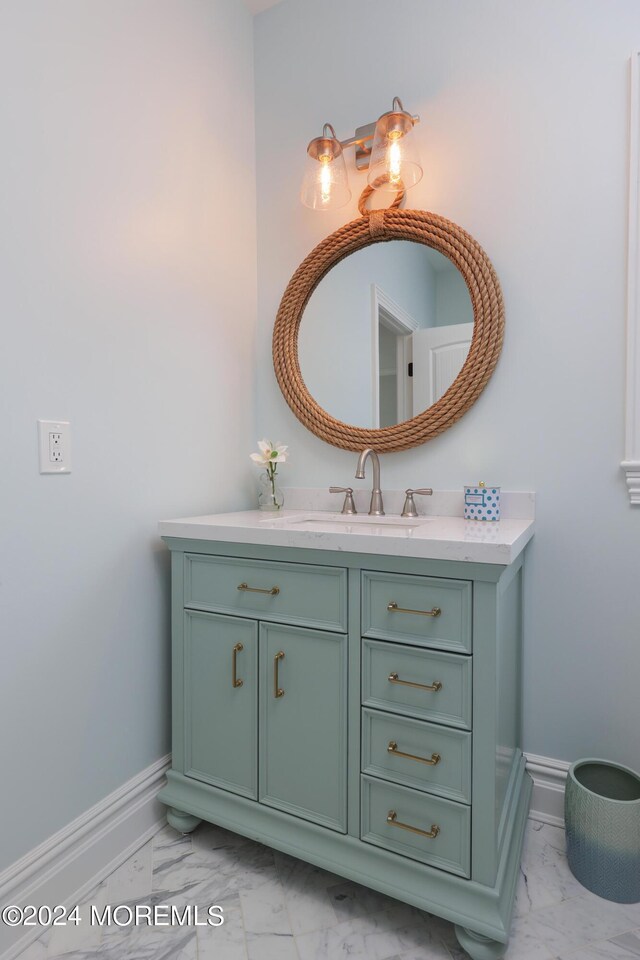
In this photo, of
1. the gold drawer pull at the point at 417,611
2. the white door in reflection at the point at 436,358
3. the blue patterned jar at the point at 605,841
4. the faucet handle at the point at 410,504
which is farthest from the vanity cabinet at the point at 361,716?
the white door in reflection at the point at 436,358

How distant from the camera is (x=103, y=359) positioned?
1.29m

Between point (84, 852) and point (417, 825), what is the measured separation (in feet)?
2.60

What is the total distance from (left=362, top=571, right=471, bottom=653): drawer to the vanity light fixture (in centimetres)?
119

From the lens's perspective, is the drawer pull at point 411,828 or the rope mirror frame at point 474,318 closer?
the drawer pull at point 411,828

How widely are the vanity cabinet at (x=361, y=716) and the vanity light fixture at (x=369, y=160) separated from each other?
45.6 inches

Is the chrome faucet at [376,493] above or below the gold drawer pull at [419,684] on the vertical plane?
above

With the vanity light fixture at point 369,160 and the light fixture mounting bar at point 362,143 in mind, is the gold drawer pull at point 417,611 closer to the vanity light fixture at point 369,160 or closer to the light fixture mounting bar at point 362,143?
the vanity light fixture at point 369,160

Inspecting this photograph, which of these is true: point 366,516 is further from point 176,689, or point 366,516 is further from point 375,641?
point 176,689

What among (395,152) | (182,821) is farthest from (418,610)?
(395,152)

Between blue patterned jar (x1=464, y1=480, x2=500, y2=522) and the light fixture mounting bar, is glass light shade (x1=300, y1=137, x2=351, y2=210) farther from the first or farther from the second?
blue patterned jar (x1=464, y1=480, x2=500, y2=522)

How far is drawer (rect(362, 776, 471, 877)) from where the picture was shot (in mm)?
1030

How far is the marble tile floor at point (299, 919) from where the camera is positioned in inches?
41.0

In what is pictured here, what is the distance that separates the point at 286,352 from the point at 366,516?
0.66 m

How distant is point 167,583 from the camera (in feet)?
5.01
